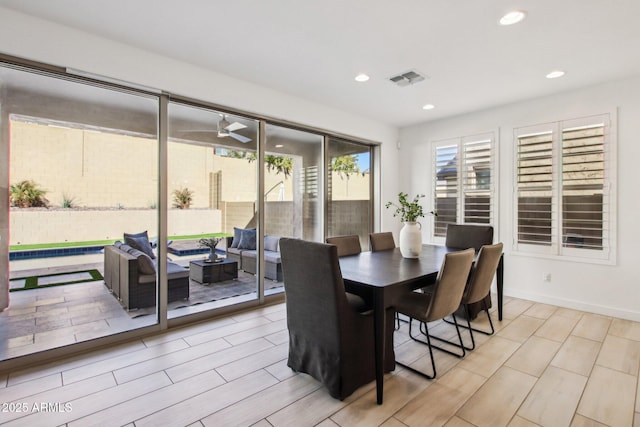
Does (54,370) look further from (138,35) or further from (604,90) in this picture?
(604,90)

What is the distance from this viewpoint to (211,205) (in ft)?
12.1

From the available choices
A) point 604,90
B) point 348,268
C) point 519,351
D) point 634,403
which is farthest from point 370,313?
point 604,90

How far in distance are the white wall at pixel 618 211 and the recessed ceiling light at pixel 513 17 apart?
2118mm

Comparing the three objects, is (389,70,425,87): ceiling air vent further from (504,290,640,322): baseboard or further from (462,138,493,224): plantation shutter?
(504,290,640,322): baseboard

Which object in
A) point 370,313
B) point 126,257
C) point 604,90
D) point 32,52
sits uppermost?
point 604,90

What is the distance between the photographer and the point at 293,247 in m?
2.11

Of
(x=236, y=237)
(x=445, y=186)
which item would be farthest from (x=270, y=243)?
Answer: (x=445, y=186)

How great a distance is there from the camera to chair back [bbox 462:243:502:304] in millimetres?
2553

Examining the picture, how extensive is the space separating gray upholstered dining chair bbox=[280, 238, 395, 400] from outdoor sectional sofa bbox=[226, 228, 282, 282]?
1800 millimetres

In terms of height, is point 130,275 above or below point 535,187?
below

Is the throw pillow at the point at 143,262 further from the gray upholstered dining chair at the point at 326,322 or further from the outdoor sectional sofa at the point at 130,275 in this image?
the gray upholstered dining chair at the point at 326,322

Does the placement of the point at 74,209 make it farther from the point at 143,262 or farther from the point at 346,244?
the point at 346,244

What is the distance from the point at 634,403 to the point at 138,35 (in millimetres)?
4407

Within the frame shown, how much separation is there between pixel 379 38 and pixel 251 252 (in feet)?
9.19
